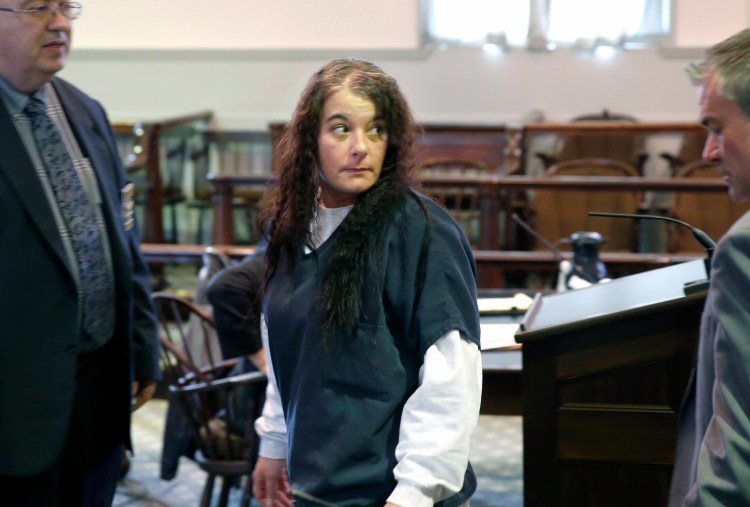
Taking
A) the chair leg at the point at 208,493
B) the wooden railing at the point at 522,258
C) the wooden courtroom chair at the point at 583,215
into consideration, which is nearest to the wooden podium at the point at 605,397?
the chair leg at the point at 208,493

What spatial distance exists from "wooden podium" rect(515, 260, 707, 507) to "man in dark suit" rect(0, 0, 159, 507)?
2.68 ft

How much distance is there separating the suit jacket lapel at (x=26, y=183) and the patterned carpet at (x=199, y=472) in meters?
2.04

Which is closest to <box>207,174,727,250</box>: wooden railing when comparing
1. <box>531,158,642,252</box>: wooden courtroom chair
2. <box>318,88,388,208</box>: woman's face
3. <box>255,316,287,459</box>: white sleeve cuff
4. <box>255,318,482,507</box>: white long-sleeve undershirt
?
<box>531,158,642,252</box>: wooden courtroom chair

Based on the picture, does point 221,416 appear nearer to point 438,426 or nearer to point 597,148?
point 438,426

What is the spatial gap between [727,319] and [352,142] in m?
0.60

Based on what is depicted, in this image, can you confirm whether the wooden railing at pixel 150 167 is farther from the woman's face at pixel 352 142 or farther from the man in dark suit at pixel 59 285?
the woman's face at pixel 352 142

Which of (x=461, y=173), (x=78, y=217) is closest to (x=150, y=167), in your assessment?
(x=461, y=173)

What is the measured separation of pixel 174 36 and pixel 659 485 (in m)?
7.73

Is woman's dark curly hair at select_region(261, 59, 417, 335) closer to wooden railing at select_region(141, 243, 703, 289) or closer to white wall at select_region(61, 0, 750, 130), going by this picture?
wooden railing at select_region(141, 243, 703, 289)

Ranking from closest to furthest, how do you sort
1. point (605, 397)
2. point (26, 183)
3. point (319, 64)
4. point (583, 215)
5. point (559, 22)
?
point (26, 183)
point (605, 397)
point (583, 215)
point (559, 22)
point (319, 64)

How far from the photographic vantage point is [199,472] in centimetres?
419

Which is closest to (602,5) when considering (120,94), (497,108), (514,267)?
(497,108)

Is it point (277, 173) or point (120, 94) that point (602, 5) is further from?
point (277, 173)

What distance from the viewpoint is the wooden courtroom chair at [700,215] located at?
566 cm
